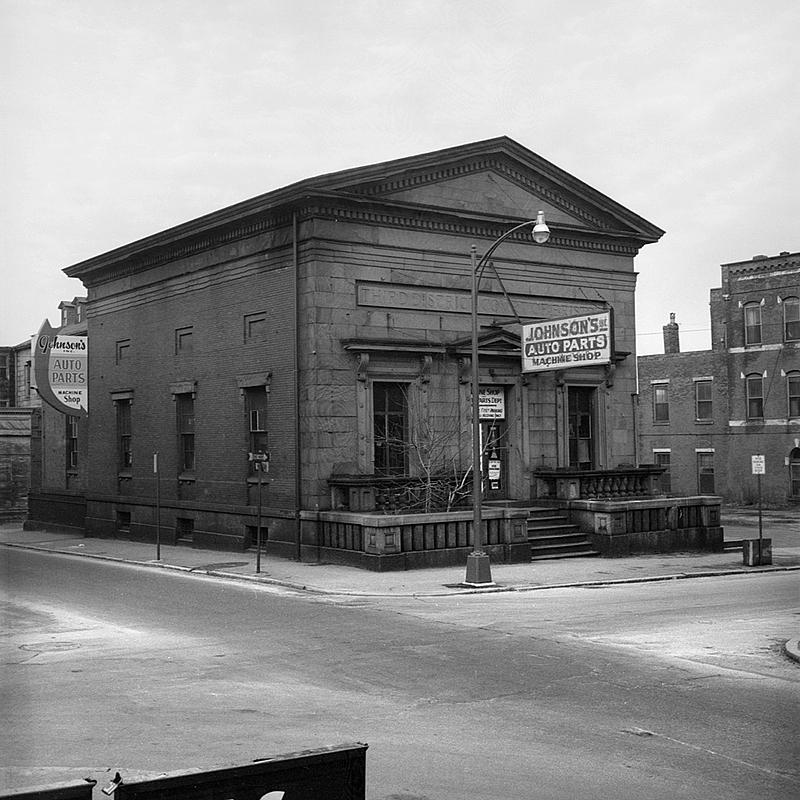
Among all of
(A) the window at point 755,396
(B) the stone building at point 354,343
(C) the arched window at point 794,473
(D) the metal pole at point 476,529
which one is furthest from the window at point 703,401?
(D) the metal pole at point 476,529

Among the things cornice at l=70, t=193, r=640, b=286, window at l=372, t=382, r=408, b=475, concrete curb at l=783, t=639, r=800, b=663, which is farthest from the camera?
window at l=372, t=382, r=408, b=475

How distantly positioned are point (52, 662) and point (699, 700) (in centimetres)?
791

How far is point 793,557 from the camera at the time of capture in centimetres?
2855

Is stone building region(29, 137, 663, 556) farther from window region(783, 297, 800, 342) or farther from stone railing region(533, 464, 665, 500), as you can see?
window region(783, 297, 800, 342)

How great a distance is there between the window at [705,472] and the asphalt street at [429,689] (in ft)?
114

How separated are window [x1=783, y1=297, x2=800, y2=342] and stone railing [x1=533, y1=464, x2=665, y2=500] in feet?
69.6

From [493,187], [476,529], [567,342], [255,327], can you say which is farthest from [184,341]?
[476,529]

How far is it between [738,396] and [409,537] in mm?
32301

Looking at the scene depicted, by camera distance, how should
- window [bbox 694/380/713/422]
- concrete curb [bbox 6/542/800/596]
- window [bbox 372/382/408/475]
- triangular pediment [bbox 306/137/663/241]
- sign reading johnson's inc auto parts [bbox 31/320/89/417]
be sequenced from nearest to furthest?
concrete curb [bbox 6/542/800/596] < window [bbox 372/382/408/475] < triangular pediment [bbox 306/137/663/241] < sign reading johnson's inc auto parts [bbox 31/320/89/417] < window [bbox 694/380/713/422]

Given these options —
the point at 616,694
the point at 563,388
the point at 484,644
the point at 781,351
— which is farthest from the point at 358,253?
the point at 781,351

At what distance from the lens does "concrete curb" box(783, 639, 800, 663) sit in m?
13.8

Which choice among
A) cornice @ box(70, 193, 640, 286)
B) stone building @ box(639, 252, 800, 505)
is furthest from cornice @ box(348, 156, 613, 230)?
stone building @ box(639, 252, 800, 505)

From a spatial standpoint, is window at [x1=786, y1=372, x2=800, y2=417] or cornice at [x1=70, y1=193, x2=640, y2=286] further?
window at [x1=786, y1=372, x2=800, y2=417]

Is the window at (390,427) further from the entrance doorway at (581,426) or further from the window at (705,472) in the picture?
the window at (705,472)
